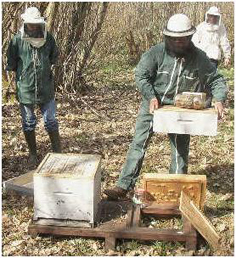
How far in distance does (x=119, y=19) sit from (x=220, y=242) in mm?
13079

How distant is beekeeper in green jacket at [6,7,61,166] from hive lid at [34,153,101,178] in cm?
152

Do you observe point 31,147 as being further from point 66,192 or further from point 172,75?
point 172,75

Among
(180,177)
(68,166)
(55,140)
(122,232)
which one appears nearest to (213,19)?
(55,140)

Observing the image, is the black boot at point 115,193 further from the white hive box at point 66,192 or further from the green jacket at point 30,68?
the green jacket at point 30,68

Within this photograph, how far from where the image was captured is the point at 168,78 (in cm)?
525

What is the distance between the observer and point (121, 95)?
38.4 feet

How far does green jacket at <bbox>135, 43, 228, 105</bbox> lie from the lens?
5.18 meters

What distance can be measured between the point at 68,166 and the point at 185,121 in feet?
4.00

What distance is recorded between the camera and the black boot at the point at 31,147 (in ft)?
21.8

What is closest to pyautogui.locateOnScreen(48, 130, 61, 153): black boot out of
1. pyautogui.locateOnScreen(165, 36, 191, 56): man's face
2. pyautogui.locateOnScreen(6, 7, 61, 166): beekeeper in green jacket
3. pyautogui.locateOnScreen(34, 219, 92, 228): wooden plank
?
pyautogui.locateOnScreen(6, 7, 61, 166): beekeeper in green jacket

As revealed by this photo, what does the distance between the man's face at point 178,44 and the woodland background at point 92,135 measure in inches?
67.1

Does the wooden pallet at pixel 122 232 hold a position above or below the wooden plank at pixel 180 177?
below

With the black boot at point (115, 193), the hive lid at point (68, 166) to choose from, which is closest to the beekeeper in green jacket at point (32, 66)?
the hive lid at point (68, 166)

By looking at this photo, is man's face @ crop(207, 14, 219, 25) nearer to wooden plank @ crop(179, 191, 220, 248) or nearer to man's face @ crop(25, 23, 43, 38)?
man's face @ crop(25, 23, 43, 38)
